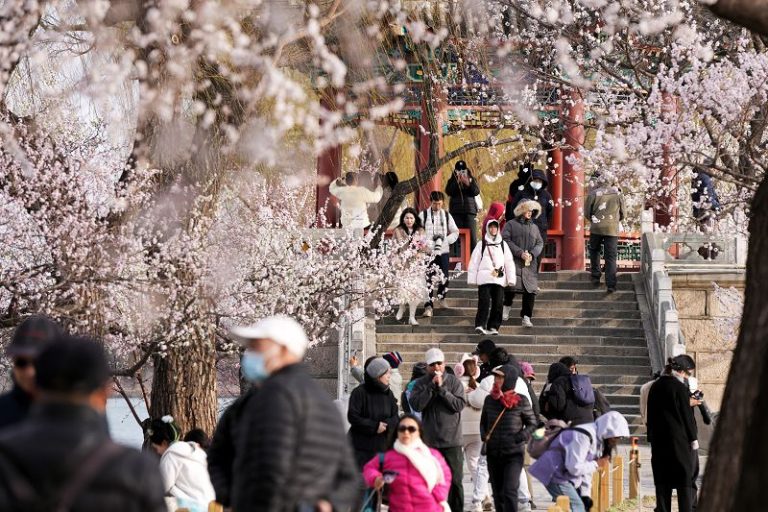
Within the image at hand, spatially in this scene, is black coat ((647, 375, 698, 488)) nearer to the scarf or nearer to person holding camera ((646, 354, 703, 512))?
person holding camera ((646, 354, 703, 512))

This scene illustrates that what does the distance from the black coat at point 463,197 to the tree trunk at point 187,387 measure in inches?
323

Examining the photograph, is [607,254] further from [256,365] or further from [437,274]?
[256,365]

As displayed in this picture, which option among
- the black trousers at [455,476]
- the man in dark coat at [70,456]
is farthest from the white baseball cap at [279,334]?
the black trousers at [455,476]

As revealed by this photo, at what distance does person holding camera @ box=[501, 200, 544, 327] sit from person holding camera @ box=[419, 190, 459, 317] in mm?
969

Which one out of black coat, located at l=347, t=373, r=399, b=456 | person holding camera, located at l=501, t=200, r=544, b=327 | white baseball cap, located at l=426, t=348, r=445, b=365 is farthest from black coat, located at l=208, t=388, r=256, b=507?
person holding camera, located at l=501, t=200, r=544, b=327

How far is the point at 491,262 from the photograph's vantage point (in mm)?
21625

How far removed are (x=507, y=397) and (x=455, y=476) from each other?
850 mm

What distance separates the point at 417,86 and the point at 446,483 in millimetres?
16130

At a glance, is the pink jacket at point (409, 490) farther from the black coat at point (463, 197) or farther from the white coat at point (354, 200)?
the black coat at point (463, 197)

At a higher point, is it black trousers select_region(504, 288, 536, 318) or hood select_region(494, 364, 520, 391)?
black trousers select_region(504, 288, 536, 318)

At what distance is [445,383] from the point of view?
13.2 m

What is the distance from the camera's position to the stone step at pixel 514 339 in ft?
73.2

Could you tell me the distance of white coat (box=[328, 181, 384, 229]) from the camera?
947 inches

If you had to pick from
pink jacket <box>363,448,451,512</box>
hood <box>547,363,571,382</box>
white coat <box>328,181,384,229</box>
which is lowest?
pink jacket <box>363,448,451,512</box>
